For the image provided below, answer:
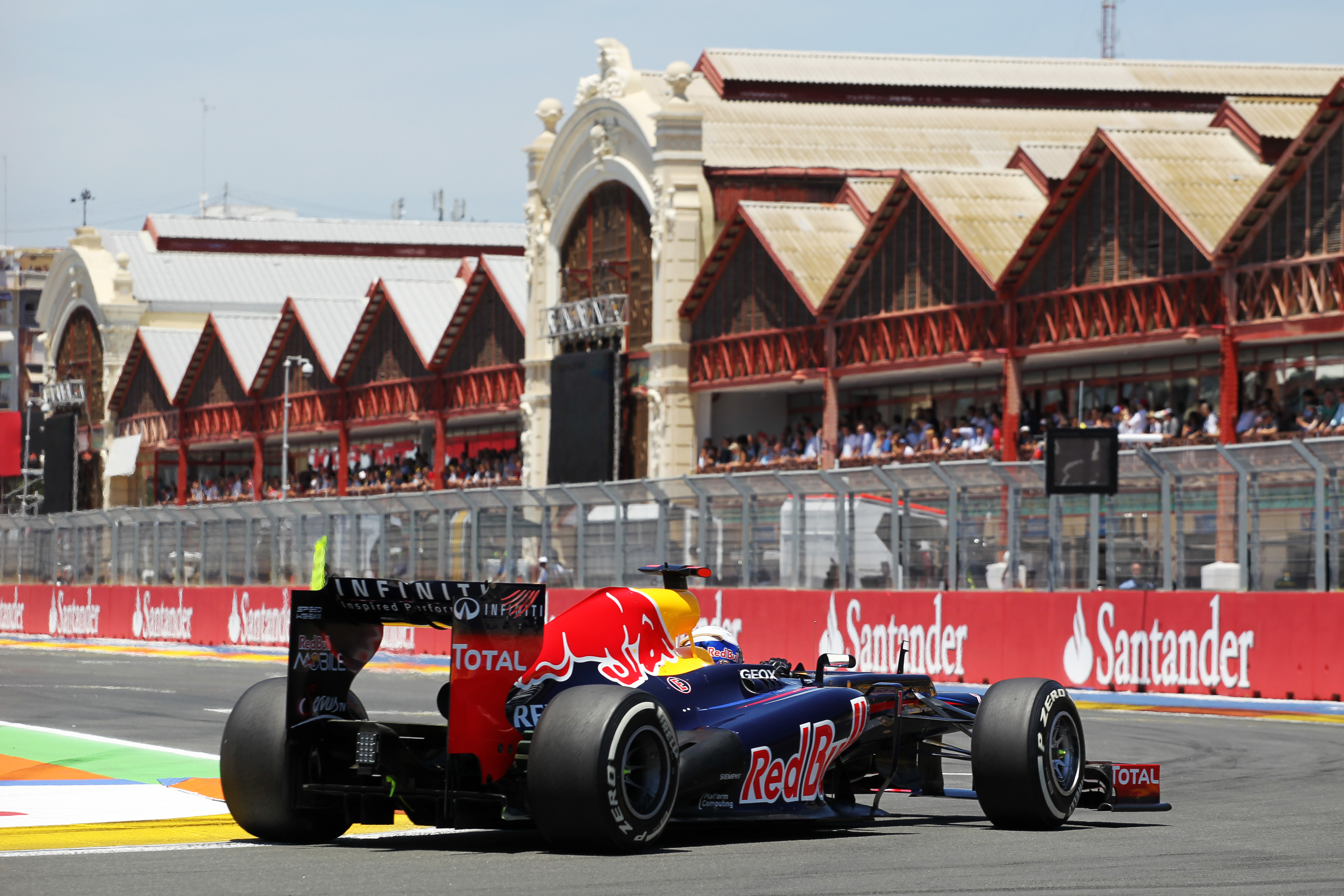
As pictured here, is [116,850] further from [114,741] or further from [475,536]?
[475,536]

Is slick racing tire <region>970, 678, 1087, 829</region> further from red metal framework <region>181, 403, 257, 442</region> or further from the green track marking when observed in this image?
red metal framework <region>181, 403, 257, 442</region>

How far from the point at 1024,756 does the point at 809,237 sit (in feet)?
130

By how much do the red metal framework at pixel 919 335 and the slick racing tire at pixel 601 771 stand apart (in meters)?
34.1

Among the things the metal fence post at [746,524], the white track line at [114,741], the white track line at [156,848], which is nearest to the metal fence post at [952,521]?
the metal fence post at [746,524]

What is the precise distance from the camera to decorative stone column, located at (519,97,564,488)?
2211 inches

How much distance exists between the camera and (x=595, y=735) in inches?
332

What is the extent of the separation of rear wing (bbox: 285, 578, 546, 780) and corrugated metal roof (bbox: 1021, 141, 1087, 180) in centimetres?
Result: 3960

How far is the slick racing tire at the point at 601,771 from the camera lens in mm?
8453

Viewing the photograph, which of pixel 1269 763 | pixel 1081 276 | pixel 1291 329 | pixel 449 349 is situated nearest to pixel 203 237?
pixel 449 349

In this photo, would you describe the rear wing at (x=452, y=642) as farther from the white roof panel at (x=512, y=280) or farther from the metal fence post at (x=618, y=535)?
the white roof panel at (x=512, y=280)

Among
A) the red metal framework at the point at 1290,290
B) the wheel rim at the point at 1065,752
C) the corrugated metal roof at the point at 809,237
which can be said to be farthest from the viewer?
the corrugated metal roof at the point at 809,237

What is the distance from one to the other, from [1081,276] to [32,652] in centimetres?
2128

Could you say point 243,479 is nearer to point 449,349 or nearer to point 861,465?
point 449,349

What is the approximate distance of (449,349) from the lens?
206 feet
